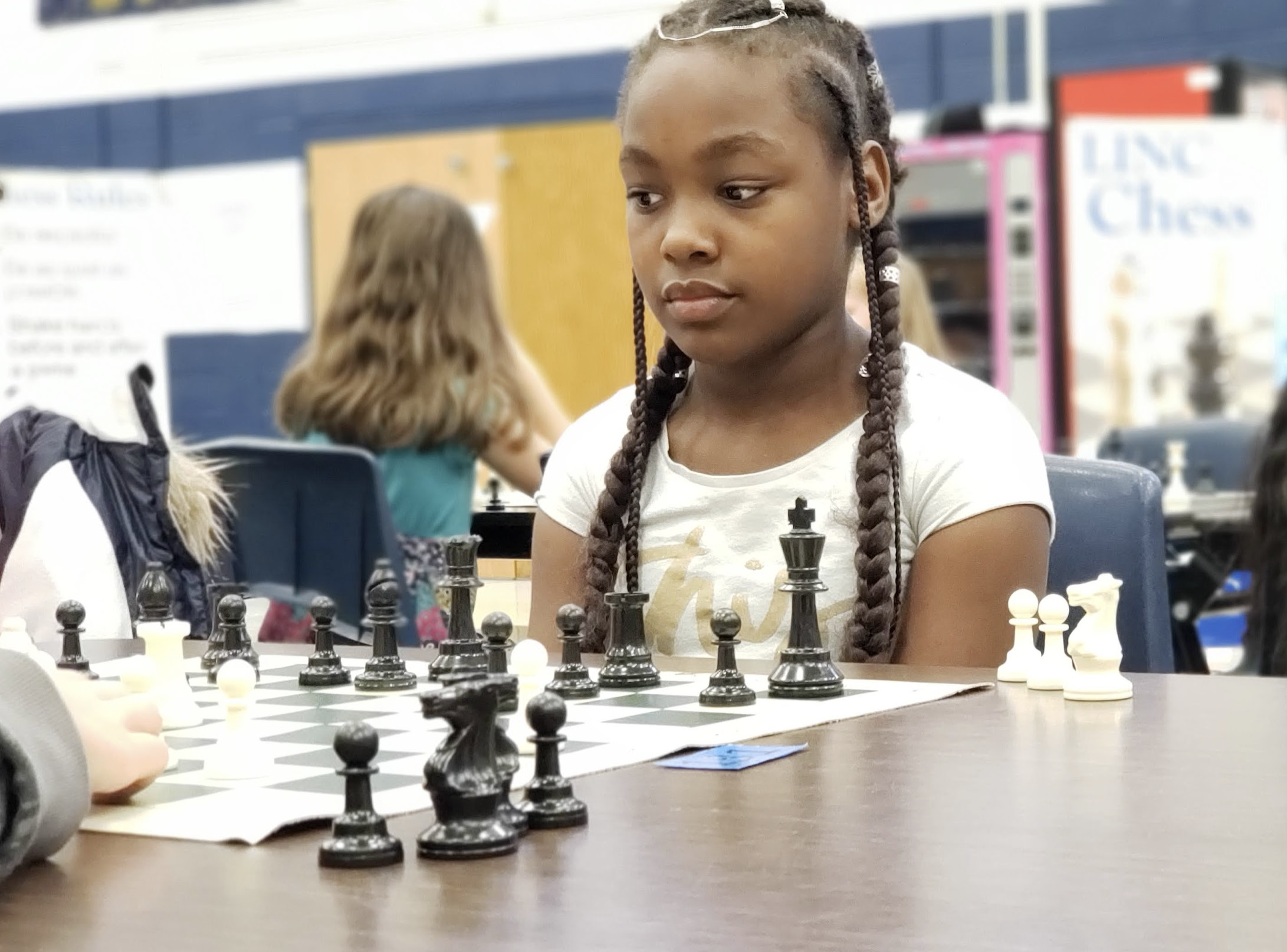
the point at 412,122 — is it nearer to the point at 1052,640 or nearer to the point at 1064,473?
the point at 1064,473

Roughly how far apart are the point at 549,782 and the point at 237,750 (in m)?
0.22

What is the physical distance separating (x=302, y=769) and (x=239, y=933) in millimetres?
358

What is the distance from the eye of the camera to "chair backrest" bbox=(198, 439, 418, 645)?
3.26m

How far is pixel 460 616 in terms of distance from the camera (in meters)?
1.45

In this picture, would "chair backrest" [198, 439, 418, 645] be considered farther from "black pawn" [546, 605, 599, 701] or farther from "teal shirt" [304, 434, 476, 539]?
"black pawn" [546, 605, 599, 701]

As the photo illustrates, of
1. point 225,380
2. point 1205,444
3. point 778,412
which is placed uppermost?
point 225,380

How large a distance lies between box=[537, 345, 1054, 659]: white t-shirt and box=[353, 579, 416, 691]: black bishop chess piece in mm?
400

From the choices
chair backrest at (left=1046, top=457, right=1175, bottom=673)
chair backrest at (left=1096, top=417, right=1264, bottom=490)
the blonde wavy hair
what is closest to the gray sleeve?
chair backrest at (left=1046, top=457, right=1175, bottom=673)

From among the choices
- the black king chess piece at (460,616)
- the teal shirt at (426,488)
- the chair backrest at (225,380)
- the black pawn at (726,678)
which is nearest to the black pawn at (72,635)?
the black king chess piece at (460,616)

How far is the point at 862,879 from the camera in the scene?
2.63 feet

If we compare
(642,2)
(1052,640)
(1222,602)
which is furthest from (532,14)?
(1052,640)

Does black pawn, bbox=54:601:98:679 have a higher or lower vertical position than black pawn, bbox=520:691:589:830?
higher

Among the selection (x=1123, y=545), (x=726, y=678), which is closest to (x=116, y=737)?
(x=726, y=678)

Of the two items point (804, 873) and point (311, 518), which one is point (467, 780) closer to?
point (804, 873)
